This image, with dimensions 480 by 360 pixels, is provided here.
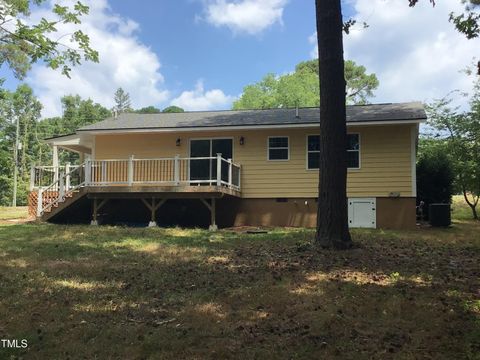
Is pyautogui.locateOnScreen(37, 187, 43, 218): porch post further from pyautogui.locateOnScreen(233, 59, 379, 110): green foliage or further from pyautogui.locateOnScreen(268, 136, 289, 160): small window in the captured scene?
pyautogui.locateOnScreen(233, 59, 379, 110): green foliage

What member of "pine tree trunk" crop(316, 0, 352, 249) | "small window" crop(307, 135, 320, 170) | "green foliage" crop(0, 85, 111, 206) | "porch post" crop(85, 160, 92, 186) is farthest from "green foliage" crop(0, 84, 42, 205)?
"pine tree trunk" crop(316, 0, 352, 249)

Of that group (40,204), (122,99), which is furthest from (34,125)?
(40,204)

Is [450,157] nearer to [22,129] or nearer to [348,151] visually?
[348,151]

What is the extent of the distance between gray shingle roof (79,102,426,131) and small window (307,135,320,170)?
69cm

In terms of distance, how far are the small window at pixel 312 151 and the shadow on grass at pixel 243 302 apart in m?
6.32

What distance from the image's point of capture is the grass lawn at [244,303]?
4.46 metres

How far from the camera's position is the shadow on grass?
4480mm

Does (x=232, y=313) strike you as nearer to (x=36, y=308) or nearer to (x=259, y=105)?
(x=36, y=308)

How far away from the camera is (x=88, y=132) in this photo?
1658 centimetres

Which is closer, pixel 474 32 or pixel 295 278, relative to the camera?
pixel 295 278

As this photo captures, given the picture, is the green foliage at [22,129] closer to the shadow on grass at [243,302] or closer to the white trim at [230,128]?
the white trim at [230,128]

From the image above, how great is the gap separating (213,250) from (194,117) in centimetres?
906

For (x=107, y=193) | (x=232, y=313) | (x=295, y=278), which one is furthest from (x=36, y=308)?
(x=107, y=193)

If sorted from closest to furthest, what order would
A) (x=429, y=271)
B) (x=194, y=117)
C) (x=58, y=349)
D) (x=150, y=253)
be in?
(x=58, y=349) → (x=429, y=271) → (x=150, y=253) → (x=194, y=117)
